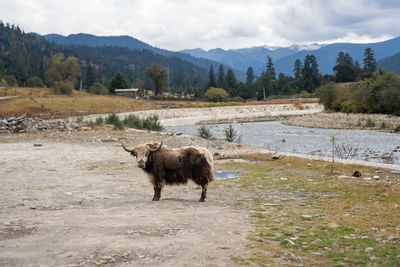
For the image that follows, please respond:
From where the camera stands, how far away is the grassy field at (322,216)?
5.20 meters

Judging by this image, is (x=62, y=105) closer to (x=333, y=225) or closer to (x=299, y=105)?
(x=299, y=105)

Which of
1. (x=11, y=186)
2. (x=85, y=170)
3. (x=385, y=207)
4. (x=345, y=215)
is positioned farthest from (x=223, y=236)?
(x=85, y=170)

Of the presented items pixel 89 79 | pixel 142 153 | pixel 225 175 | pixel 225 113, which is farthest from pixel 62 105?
pixel 89 79

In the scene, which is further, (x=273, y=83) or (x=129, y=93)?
(x=273, y=83)

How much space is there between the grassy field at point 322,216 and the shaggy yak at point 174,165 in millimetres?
1175

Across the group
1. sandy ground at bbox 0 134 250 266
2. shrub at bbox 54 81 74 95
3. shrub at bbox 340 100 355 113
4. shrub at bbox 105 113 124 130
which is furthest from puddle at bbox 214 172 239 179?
shrub at bbox 54 81 74 95

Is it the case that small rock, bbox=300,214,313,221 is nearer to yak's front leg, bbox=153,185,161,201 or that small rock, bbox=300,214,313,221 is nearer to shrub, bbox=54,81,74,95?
yak's front leg, bbox=153,185,161,201

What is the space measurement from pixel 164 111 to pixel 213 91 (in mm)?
49825

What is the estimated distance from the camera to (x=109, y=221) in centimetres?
708

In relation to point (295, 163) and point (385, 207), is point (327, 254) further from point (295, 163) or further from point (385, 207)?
point (295, 163)

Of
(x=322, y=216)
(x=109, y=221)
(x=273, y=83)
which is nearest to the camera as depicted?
(x=109, y=221)

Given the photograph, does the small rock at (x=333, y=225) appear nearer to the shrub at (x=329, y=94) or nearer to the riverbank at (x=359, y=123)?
the riverbank at (x=359, y=123)

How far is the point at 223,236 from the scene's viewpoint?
603 centimetres

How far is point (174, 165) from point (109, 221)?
3048mm
